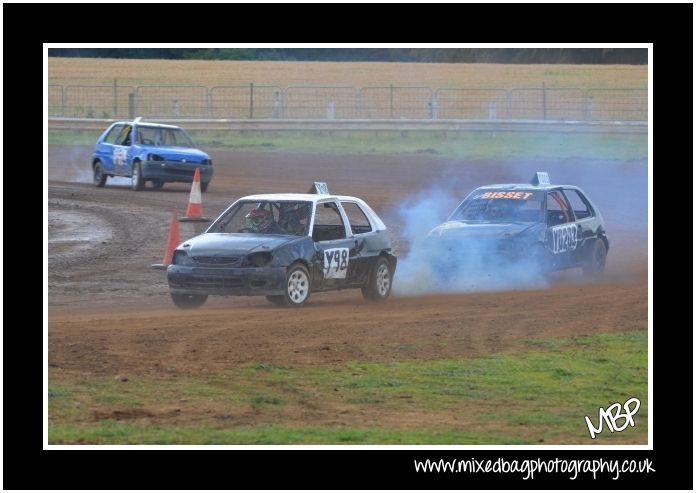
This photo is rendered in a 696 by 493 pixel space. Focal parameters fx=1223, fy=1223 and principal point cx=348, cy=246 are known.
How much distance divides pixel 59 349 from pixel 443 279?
5845 millimetres

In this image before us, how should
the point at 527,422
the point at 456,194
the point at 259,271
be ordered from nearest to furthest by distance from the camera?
1. the point at 527,422
2. the point at 259,271
3. the point at 456,194

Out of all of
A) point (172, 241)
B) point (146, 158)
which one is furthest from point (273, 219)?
point (146, 158)

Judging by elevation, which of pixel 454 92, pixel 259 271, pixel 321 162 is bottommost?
pixel 259 271

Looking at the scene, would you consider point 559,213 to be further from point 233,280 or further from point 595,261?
point 233,280

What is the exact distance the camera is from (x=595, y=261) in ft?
55.0

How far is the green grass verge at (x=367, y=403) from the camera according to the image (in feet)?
27.7

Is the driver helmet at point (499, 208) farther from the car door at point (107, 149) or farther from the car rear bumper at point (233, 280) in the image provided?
the car door at point (107, 149)

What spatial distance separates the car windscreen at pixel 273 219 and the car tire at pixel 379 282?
116 cm

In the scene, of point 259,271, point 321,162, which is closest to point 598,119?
point 321,162

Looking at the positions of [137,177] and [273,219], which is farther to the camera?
[137,177]

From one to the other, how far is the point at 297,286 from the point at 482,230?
2.96m

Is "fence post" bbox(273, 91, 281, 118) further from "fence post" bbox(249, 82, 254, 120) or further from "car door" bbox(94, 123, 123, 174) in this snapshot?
"car door" bbox(94, 123, 123, 174)

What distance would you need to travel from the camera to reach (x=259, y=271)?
13250 mm

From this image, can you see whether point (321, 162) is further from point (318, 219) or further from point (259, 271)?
point (259, 271)
